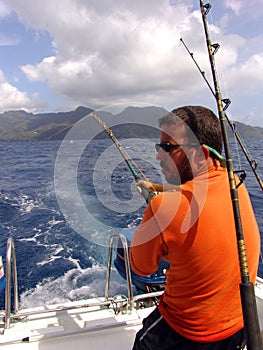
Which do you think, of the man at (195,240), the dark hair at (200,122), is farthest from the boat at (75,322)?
the dark hair at (200,122)

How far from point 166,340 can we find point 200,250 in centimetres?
69

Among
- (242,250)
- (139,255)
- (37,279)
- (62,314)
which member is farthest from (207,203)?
(37,279)

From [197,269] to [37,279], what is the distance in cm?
592

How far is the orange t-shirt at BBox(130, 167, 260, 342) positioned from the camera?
1447mm

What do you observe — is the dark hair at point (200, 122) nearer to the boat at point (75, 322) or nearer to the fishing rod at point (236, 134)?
the fishing rod at point (236, 134)

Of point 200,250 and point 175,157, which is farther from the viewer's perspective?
point 175,157

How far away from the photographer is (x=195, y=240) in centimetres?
145

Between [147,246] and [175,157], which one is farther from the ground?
[175,157]

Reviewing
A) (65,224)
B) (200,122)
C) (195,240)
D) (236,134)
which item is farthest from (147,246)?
(65,224)

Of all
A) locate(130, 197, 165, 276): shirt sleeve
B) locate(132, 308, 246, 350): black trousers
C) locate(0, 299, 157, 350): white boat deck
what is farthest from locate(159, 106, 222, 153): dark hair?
locate(0, 299, 157, 350): white boat deck

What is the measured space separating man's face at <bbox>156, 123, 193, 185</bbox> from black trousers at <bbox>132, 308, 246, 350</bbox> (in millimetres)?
910

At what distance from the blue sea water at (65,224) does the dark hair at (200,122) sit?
2.85 metres

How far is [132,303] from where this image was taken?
10.3ft

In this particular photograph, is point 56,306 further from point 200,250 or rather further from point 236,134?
point 236,134
